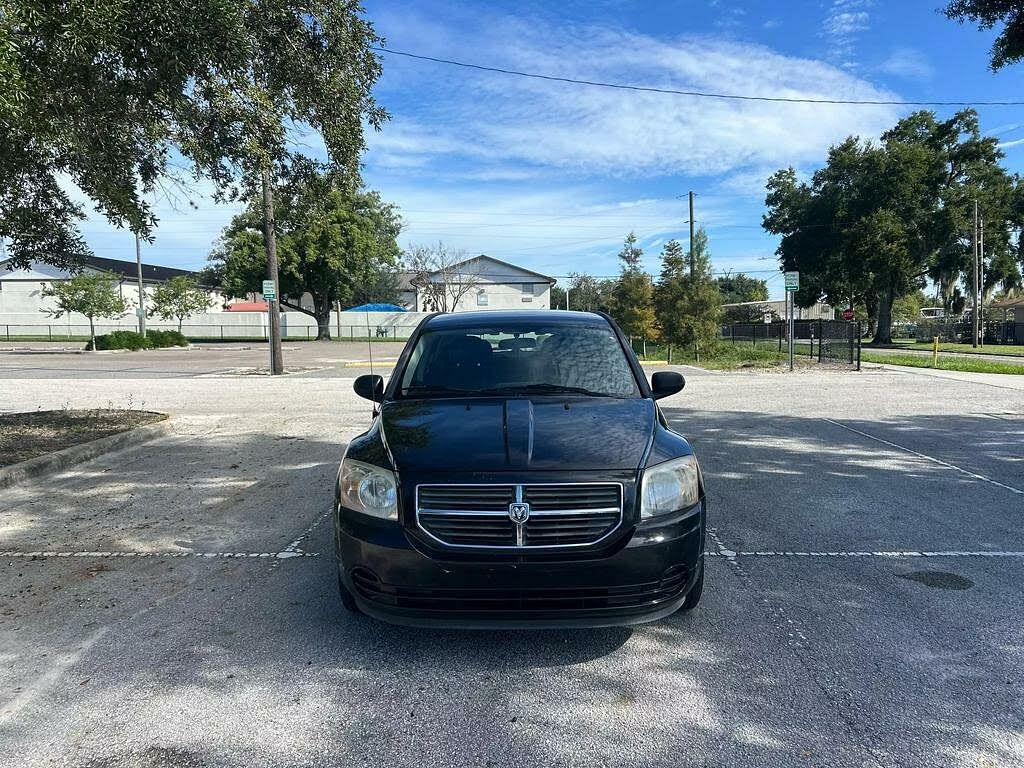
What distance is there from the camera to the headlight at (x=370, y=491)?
310 centimetres

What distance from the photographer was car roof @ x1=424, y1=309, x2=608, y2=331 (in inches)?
191

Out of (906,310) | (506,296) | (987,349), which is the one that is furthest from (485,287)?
(906,310)

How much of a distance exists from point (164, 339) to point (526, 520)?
38935 millimetres

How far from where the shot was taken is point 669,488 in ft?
10.5

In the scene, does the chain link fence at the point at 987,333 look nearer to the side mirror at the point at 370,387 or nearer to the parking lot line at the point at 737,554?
the parking lot line at the point at 737,554

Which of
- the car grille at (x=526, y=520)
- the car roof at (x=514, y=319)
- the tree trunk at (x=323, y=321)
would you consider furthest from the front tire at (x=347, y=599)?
the tree trunk at (x=323, y=321)

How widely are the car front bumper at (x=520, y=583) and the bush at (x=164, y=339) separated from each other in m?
37.2

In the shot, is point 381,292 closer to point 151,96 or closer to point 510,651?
point 151,96

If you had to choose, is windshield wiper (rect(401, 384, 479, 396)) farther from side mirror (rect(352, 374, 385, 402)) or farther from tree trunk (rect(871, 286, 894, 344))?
tree trunk (rect(871, 286, 894, 344))

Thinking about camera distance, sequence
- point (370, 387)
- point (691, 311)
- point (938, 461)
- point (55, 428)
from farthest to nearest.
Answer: point (691, 311) → point (55, 428) → point (938, 461) → point (370, 387)

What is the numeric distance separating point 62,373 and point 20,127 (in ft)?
57.8

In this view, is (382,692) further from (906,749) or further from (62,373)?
(62,373)

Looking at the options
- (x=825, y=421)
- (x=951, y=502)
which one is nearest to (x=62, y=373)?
(x=825, y=421)

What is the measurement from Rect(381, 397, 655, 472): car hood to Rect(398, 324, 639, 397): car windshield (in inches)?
9.7
